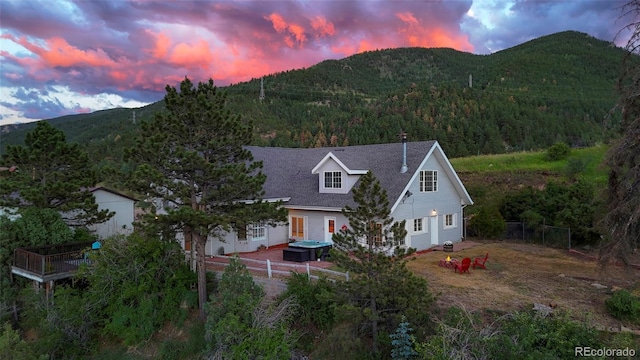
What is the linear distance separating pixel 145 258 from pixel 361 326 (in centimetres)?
995

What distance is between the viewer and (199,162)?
1440 centimetres

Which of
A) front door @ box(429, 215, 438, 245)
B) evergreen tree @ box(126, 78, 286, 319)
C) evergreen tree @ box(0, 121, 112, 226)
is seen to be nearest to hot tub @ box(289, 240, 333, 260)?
evergreen tree @ box(126, 78, 286, 319)

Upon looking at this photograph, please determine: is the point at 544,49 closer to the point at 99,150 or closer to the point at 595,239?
the point at 595,239

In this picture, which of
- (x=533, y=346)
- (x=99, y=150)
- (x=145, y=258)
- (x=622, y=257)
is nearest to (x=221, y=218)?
(x=145, y=258)

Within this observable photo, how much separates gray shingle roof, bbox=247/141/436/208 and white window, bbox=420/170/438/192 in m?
0.98

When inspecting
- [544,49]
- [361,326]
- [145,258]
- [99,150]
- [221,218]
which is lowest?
[361,326]

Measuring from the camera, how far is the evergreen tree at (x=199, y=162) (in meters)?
14.5

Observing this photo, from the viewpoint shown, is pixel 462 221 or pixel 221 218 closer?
pixel 221 218

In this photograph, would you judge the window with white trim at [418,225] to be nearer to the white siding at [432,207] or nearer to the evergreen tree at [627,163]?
the white siding at [432,207]

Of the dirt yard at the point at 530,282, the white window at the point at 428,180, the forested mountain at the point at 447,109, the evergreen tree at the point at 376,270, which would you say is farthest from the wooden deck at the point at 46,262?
the forested mountain at the point at 447,109

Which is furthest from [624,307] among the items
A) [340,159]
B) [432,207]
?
[340,159]

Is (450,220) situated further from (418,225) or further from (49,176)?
(49,176)

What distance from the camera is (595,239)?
21.2 meters

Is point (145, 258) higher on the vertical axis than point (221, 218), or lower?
lower
